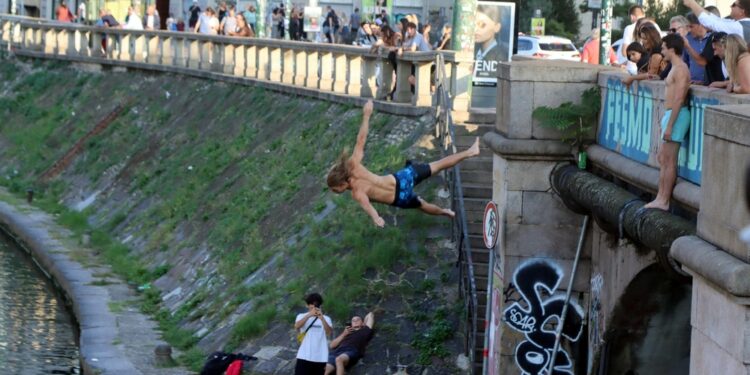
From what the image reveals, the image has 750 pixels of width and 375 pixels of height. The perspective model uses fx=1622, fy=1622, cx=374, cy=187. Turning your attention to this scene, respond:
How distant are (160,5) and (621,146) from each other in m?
52.6

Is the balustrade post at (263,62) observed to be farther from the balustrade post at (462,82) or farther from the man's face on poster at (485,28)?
the balustrade post at (462,82)

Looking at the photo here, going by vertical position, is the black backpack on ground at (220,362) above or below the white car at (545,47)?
below

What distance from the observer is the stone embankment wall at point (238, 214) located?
68.0 feet

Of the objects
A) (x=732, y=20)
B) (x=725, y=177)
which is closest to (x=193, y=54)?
(x=732, y=20)

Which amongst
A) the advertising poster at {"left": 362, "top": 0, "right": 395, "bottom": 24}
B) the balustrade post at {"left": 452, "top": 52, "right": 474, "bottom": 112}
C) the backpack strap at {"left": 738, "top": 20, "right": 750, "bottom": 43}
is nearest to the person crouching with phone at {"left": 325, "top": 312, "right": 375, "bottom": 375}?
Answer: the balustrade post at {"left": 452, "top": 52, "right": 474, "bottom": 112}

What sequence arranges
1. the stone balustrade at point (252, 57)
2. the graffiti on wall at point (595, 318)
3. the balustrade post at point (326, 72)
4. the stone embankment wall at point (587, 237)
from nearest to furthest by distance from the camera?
the stone embankment wall at point (587, 237)
the graffiti on wall at point (595, 318)
the stone balustrade at point (252, 57)
the balustrade post at point (326, 72)

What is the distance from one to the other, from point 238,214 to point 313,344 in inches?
417

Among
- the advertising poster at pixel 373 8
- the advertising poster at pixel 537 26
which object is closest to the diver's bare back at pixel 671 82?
the advertising poster at pixel 537 26

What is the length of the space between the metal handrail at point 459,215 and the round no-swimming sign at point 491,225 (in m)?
1.84

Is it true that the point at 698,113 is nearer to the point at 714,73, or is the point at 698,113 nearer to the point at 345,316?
the point at 714,73

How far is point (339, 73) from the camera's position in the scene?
105 ft

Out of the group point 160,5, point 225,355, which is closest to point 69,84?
point 160,5

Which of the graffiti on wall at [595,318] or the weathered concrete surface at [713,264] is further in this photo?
the graffiti on wall at [595,318]

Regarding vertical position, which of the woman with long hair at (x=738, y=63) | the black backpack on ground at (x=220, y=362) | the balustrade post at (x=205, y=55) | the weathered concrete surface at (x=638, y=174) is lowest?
the black backpack on ground at (x=220, y=362)
